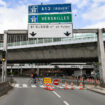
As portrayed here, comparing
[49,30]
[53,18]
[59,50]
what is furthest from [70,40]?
[53,18]

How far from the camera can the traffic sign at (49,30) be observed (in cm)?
1659

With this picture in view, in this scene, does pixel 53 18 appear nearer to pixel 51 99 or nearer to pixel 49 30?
pixel 49 30

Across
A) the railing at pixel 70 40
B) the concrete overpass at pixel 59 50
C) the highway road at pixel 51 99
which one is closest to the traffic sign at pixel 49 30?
the highway road at pixel 51 99

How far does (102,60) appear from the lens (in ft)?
63.3

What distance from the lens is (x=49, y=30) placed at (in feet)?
54.9

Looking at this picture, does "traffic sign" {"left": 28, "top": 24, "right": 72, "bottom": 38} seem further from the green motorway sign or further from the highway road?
the highway road

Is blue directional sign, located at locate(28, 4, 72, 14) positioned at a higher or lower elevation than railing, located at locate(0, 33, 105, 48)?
higher

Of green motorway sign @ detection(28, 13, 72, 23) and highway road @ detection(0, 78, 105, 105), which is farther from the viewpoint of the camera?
green motorway sign @ detection(28, 13, 72, 23)

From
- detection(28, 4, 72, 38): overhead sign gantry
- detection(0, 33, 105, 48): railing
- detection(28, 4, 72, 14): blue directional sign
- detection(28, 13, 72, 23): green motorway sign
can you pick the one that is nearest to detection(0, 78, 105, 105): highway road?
detection(28, 4, 72, 38): overhead sign gantry

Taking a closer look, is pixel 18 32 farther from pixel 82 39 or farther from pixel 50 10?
pixel 82 39

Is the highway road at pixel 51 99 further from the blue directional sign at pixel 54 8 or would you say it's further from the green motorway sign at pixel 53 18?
the blue directional sign at pixel 54 8

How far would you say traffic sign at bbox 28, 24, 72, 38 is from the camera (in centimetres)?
1659

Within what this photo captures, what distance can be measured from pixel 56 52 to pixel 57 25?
1054 cm

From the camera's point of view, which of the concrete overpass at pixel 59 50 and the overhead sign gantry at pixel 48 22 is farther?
the concrete overpass at pixel 59 50
